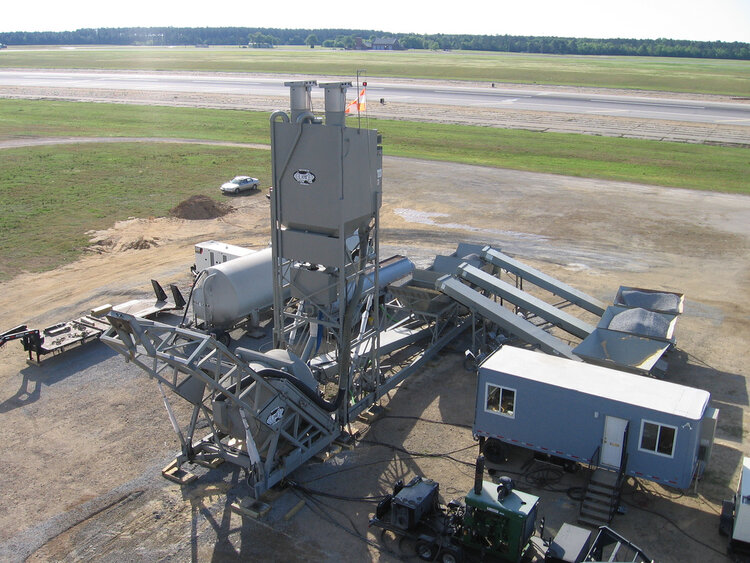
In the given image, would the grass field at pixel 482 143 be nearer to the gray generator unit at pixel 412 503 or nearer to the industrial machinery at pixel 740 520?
the industrial machinery at pixel 740 520

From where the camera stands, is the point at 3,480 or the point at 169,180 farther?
the point at 169,180

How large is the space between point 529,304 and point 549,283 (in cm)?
418

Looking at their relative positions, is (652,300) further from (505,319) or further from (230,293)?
(230,293)

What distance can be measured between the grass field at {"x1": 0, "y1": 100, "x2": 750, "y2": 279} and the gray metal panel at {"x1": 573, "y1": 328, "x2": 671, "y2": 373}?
31.2 metres

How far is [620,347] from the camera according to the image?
25.7 m

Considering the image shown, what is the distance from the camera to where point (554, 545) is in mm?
14820

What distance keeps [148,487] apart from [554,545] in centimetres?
1149

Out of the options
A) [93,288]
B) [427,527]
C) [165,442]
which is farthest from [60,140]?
[427,527]

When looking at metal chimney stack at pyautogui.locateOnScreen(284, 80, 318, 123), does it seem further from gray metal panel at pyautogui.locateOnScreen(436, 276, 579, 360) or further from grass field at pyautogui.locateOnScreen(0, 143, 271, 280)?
grass field at pyautogui.locateOnScreen(0, 143, 271, 280)

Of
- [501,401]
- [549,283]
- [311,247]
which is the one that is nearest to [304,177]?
[311,247]

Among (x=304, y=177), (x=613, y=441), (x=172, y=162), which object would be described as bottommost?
(x=613, y=441)

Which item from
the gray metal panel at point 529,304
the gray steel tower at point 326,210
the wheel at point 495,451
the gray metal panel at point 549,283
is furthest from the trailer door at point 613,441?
the gray metal panel at point 549,283

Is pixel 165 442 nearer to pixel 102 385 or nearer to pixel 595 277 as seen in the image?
pixel 102 385

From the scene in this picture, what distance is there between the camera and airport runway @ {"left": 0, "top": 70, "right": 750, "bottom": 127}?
103938 mm
